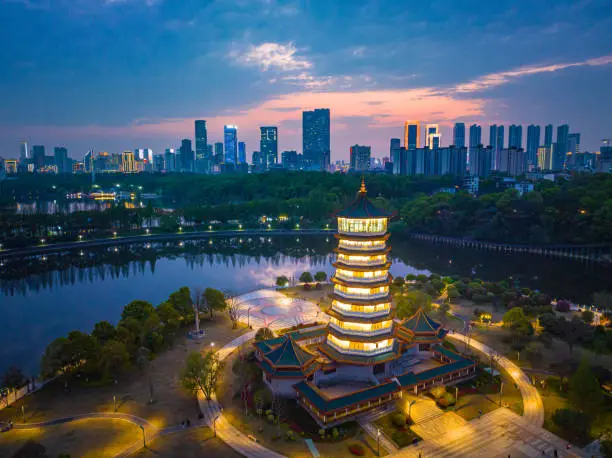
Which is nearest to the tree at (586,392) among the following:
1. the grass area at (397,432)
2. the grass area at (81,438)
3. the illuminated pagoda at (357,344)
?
the illuminated pagoda at (357,344)

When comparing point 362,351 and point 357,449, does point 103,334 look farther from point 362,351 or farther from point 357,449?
point 357,449

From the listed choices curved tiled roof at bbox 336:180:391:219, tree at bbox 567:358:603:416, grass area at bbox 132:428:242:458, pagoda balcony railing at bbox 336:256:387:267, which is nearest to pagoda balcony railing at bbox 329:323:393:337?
pagoda balcony railing at bbox 336:256:387:267

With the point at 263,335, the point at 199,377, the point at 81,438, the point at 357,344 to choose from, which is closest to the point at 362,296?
the point at 357,344

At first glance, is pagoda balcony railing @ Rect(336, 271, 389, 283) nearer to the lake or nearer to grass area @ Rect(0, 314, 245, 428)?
grass area @ Rect(0, 314, 245, 428)

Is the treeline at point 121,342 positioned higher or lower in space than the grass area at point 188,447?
higher

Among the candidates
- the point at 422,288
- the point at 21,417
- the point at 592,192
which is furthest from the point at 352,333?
the point at 592,192

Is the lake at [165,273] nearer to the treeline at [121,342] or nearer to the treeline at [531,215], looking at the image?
the treeline at [121,342]
